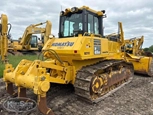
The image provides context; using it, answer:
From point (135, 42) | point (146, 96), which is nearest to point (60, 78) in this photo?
point (146, 96)

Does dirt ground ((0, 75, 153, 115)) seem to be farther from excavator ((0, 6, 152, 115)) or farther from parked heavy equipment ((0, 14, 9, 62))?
parked heavy equipment ((0, 14, 9, 62))

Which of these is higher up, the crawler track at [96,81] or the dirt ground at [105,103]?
the crawler track at [96,81]

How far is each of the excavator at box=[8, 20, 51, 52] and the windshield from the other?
18.6 ft

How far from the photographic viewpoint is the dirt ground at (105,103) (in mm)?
4340

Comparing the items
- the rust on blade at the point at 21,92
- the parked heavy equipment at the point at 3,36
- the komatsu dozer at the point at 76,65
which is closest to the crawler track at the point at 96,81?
the komatsu dozer at the point at 76,65

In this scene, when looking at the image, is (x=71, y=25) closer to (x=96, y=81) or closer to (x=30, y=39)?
(x=96, y=81)

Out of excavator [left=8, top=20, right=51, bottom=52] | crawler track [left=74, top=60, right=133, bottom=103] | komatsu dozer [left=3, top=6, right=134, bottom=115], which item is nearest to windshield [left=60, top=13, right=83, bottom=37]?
komatsu dozer [left=3, top=6, right=134, bottom=115]

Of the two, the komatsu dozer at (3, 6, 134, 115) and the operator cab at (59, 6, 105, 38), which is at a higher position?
the operator cab at (59, 6, 105, 38)

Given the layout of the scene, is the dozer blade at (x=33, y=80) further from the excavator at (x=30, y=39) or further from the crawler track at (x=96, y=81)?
the excavator at (x=30, y=39)

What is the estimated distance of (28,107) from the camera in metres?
4.00

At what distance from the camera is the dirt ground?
4340 mm

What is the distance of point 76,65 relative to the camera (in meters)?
5.21

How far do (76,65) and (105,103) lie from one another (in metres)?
1.40

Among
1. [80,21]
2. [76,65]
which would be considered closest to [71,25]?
[80,21]
